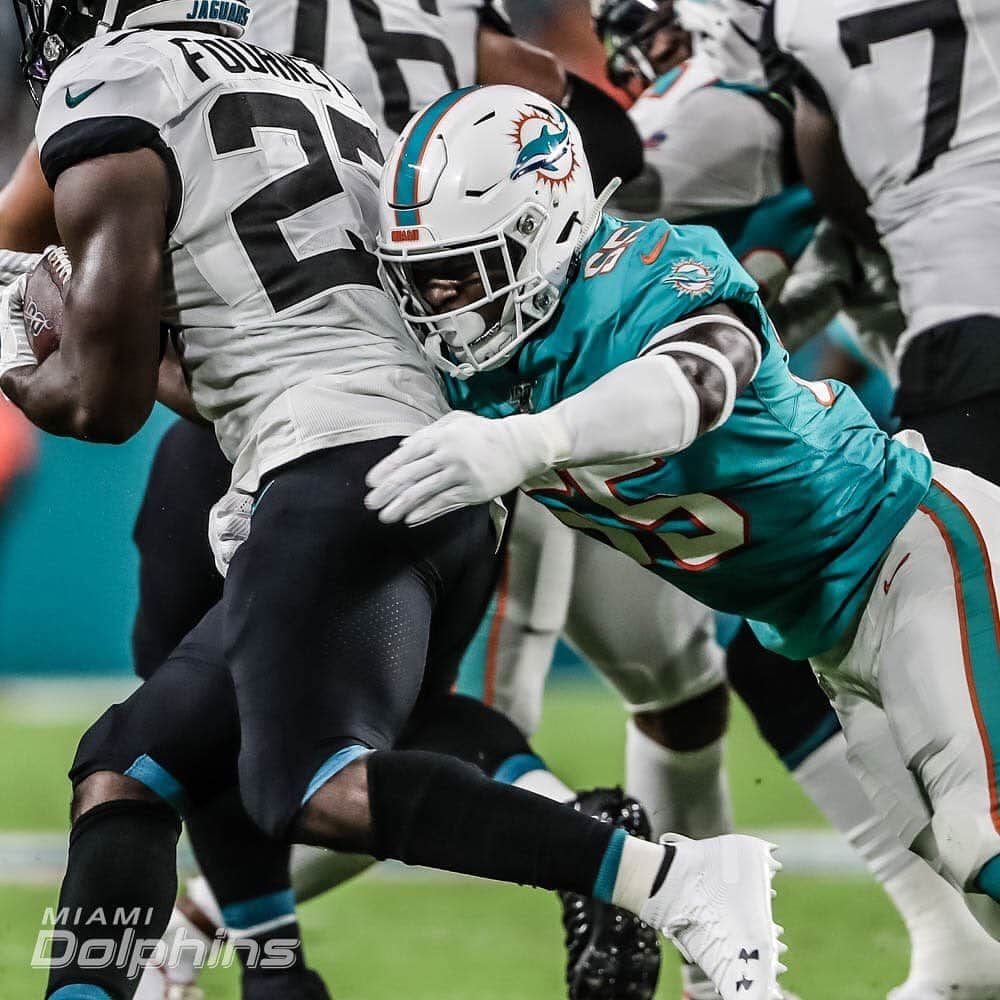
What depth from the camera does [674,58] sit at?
4152mm

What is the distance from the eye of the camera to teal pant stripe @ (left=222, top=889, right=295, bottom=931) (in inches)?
108

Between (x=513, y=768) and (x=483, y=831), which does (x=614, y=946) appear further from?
(x=483, y=831)

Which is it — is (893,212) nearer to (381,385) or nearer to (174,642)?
(381,385)

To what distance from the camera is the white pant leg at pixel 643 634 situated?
325cm

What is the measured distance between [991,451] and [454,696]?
0.96 metres

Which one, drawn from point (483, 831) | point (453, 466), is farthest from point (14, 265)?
point (483, 831)

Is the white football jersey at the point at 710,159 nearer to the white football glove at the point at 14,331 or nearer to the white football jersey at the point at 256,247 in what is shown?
the white football jersey at the point at 256,247

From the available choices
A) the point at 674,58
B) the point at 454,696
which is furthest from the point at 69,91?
the point at 674,58

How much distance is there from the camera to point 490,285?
2.21 metres

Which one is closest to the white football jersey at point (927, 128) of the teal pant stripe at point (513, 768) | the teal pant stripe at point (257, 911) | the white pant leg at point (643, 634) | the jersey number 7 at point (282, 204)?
the white pant leg at point (643, 634)

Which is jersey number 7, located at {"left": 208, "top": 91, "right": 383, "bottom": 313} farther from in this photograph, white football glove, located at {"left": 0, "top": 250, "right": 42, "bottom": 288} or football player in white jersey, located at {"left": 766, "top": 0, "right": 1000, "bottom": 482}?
football player in white jersey, located at {"left": 766, "top": 0, "right": 1000, "bottom": 482}

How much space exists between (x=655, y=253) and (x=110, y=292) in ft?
2.26

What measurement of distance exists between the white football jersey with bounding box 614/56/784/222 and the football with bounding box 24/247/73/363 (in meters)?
1.51

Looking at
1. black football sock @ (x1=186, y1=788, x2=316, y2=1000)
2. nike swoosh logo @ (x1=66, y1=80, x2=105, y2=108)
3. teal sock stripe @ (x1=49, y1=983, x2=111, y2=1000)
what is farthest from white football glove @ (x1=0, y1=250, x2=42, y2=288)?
teal sock stripe @ (x1=49, y1=983, x2=111, y2=1000)
